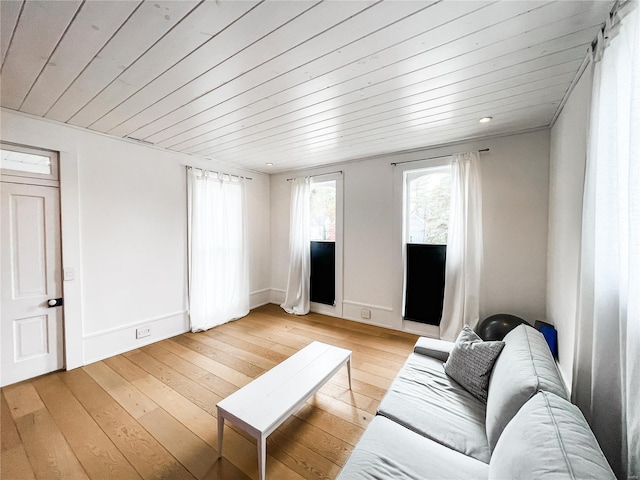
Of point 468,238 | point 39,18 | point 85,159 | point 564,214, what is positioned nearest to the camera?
point 39,18

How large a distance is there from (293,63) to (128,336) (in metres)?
3.47

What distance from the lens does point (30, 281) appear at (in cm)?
244

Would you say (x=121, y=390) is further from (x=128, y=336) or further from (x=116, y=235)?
(x=116, y=235)

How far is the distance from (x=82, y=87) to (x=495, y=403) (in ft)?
11.1

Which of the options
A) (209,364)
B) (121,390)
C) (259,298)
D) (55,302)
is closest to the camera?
(121,390)

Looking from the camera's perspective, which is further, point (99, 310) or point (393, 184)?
point (393, 184)

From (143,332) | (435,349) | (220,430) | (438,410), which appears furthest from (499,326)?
(143,332)

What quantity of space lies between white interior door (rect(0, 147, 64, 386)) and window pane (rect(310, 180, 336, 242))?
3238mm

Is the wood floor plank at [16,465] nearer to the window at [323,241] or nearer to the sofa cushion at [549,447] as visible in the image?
the sofa cushion at [549,447]

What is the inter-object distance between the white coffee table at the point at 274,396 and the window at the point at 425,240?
173 cm

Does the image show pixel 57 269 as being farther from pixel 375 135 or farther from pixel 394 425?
pixel 375 135

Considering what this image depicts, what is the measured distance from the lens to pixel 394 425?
136 centimetres

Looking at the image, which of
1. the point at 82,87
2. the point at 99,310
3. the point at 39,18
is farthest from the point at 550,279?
the point at 99,310

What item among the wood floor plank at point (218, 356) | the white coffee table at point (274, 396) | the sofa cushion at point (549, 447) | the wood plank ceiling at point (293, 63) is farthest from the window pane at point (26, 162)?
the sofa cushion at point (549, 447)
